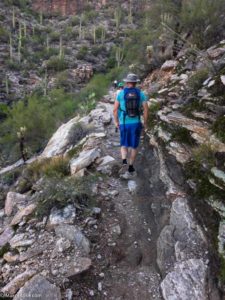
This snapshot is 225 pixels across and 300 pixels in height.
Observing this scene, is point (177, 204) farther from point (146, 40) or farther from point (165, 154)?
point (146, 40)

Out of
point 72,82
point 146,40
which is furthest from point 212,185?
point 72,82

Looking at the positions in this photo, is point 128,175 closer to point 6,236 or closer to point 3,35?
point 6,236

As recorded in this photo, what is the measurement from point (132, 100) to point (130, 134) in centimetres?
58

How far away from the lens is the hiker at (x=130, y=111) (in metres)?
5.32

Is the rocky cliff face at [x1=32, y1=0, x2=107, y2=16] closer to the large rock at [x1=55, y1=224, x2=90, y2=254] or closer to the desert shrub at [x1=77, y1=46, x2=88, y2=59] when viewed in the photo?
the desert shrub at [x1=77, y1=46, x2=88, y2=59]

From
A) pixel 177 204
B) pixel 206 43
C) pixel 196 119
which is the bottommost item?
pixel 177 204

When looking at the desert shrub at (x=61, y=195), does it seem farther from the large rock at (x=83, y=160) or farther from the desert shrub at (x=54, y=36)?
the desert shrub at (x=54, y=36)

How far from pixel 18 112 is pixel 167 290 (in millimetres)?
15457

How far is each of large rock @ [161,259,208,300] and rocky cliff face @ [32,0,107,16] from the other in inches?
1741

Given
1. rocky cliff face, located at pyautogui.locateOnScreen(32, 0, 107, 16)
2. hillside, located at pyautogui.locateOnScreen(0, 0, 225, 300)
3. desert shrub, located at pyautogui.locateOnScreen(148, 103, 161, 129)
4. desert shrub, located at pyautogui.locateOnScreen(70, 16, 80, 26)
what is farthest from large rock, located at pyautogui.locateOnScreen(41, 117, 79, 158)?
rocky cliff face, located at pyautogui.locateOnScreen(32, 0, 107, 16)

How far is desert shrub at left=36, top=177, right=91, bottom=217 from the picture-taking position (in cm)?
492

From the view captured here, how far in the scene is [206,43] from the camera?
10531 mm

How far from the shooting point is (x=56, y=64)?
1132 inches

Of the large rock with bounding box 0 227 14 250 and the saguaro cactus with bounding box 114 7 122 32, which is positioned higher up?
the saguaro cactus with bounding box 114 7 122 32
